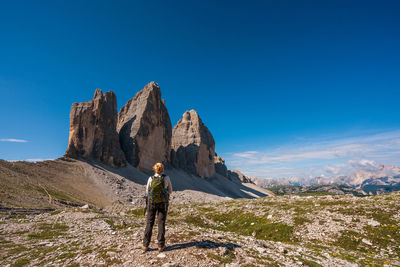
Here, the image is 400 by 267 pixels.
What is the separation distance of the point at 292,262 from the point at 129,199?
7610 cm

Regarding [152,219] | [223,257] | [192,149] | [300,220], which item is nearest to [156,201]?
[152,219]

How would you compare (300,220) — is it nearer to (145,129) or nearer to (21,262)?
(21,262)

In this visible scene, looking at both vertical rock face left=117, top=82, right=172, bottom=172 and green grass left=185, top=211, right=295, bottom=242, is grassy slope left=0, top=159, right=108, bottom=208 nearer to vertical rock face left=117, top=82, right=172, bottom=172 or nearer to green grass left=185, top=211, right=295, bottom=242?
green grass left=185, top=211, right=295, bottom=242

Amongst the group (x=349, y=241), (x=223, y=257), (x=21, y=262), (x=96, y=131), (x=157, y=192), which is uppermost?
(x=96, y=131)

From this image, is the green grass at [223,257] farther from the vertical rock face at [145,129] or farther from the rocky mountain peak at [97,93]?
the vertical rock face at [145,129]

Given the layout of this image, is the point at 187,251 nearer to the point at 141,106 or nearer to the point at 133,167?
the point at 133,167

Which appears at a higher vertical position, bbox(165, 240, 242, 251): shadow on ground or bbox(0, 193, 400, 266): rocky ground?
bbox(165, 240, 242, 251): shadow on ground

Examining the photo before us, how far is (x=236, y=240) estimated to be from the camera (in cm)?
1306

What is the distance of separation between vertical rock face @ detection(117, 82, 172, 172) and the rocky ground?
97857 mm

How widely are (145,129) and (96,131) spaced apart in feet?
112

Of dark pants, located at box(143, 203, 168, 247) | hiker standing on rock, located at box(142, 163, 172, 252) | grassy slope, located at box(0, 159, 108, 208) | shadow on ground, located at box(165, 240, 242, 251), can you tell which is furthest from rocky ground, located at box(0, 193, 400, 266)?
grassy slope, located at box(0, 159, 108, 208)

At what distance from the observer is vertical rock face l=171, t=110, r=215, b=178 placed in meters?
173

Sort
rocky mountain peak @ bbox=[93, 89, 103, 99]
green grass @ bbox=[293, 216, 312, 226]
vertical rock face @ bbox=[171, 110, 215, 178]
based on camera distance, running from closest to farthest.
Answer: green grass @ bbox=[293, 216, 312, 226] < rocky mountain peak @ bbox=[93, 89, 103, 99] < vertical rock face @ bbox=[171, 110, 215, 178]

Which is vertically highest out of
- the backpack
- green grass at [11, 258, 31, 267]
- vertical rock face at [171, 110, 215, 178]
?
vertical rock face at [171, 110, 215, 178]
